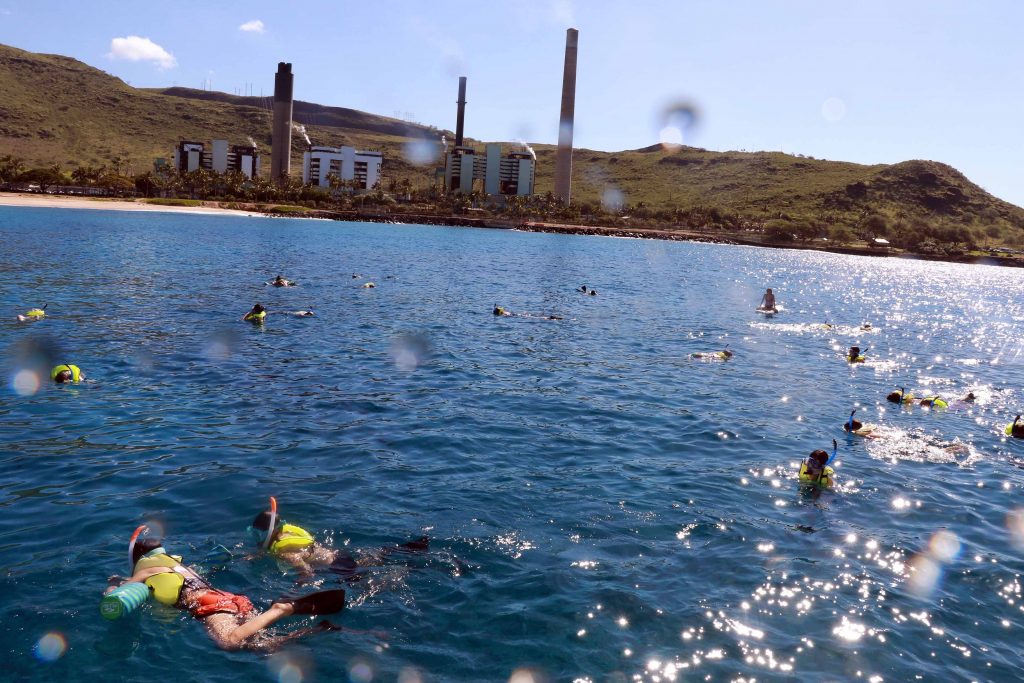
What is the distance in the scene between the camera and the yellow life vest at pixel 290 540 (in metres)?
10.5

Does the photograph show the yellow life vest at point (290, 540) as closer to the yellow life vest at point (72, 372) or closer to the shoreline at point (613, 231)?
the yellow life vest at point (72, 372)

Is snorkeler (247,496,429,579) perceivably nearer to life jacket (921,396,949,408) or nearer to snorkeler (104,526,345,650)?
snorkeler (104,526,345,650)

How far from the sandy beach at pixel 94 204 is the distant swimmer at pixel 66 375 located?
329 feet

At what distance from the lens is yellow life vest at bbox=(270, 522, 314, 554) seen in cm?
1055

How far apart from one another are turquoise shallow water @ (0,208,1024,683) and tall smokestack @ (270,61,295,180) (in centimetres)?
17458

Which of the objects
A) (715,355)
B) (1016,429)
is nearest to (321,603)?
(1016,429)

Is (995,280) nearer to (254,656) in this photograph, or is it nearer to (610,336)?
(610,336)

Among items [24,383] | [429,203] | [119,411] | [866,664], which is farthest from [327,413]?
[429,203]

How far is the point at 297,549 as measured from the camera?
10.6m

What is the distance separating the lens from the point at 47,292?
35.6 m

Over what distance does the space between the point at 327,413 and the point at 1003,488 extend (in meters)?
16.0

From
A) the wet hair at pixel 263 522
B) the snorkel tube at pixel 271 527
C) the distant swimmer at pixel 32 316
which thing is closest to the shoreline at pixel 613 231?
the distant swimmer at pixel 32 316

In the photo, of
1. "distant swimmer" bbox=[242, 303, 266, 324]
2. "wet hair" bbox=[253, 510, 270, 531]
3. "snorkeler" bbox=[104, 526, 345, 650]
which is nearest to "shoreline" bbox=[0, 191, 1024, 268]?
"distant swimmer" bbox=[242, 303, 266, 324]

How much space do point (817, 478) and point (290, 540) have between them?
10.7 m
